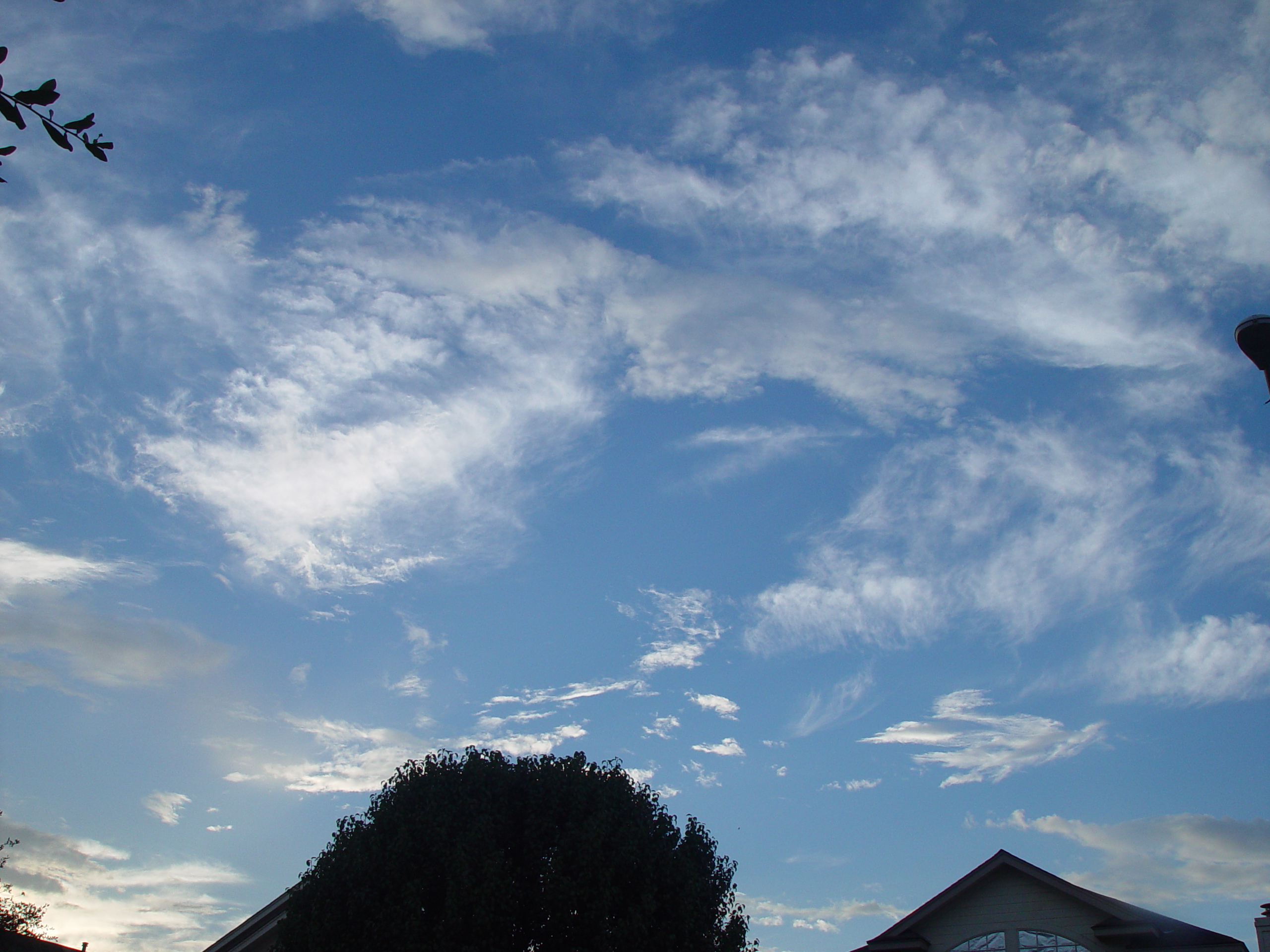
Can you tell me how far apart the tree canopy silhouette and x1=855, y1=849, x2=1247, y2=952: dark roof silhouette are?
15.5 feet

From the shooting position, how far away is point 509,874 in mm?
21906

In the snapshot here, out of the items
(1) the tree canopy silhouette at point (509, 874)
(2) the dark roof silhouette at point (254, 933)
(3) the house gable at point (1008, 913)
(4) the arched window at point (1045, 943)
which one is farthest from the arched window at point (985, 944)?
Result: (2) the dark roof silhouette at point (254, 933)

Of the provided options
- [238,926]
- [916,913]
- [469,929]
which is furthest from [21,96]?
[238,926]

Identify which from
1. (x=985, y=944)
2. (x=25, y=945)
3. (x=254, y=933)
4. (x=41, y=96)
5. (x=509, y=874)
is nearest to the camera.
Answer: (x=41, y=96)

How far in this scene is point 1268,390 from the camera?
25.1 feet

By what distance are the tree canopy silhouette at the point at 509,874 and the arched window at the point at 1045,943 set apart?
753 centimetres

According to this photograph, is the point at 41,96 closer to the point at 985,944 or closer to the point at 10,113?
the point at 10,113

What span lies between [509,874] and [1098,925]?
15.3 metres

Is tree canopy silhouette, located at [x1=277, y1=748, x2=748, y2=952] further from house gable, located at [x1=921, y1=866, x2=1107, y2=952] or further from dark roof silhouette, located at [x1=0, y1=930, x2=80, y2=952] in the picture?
dark roof silhouette, located at [x1=0, y1=930, x2=80, y2=952]

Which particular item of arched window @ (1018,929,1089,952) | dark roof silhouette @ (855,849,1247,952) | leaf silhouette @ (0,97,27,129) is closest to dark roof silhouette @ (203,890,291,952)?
dark roof silhouette @ (855,849,1247,952)

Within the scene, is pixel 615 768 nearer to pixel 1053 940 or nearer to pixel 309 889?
pixel 309 889

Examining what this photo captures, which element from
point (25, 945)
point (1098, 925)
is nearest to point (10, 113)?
point (1098, 925)

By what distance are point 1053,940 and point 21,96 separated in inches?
1100

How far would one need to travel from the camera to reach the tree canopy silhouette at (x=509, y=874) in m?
20.9
